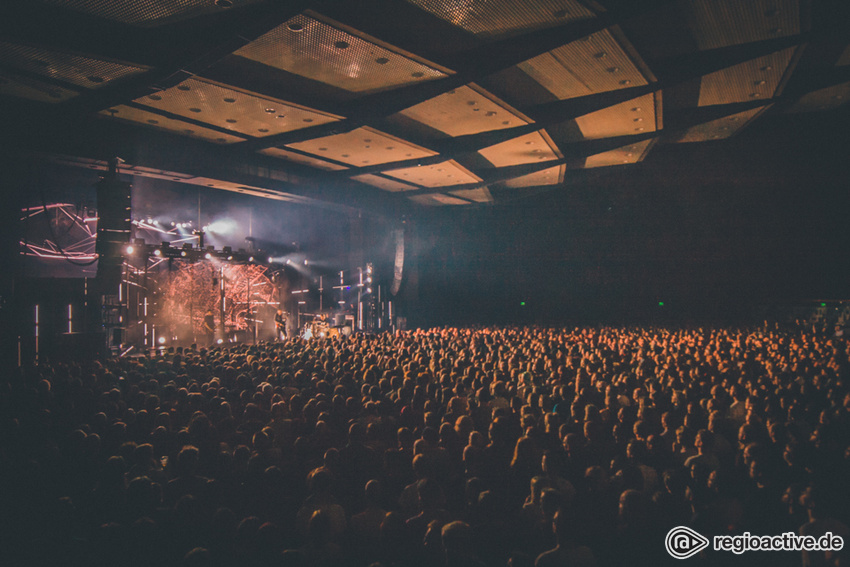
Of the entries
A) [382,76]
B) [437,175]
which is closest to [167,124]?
[382,76]

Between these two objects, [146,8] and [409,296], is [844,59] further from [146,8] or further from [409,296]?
[409,296]

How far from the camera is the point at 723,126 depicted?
51.6ft

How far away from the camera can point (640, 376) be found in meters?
8.83

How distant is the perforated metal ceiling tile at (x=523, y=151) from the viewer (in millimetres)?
12977

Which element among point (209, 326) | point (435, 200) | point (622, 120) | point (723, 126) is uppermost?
point (723, 126)

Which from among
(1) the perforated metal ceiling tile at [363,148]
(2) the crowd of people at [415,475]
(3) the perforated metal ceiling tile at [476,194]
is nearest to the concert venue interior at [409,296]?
(2) the crowd of people at [415,475]

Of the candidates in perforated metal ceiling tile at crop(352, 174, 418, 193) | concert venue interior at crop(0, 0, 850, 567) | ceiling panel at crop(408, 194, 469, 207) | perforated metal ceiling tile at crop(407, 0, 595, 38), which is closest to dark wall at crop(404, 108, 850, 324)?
concert venue interior at crop(0, 0, 850, 567)

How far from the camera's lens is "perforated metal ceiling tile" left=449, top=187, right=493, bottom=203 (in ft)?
65.5

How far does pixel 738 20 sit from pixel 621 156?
9340 mm

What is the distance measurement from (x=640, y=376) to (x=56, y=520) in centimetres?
871

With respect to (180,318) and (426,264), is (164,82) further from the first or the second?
(426,264)

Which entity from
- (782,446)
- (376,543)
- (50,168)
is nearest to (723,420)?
(782,446)

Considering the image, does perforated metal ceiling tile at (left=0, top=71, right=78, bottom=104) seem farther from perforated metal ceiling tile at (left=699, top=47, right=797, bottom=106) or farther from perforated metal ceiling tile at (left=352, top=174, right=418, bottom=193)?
perforated metal ceiling tile at (left=699, top=47, right=797, bottom=106)

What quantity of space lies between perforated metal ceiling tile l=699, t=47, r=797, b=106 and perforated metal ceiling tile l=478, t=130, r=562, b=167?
390 cm
